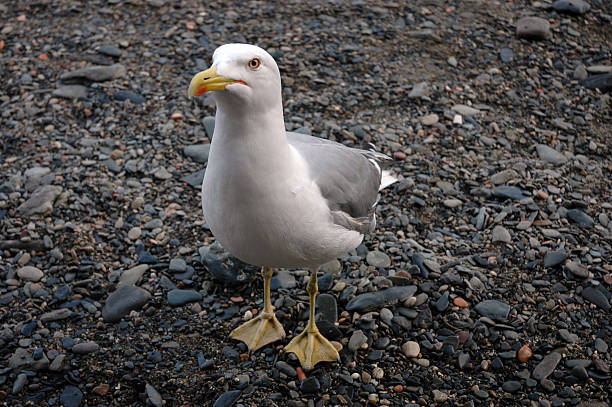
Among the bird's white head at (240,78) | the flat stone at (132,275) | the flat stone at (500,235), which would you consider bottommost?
the flat stone at (132,275)

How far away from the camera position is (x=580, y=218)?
530 centimetres

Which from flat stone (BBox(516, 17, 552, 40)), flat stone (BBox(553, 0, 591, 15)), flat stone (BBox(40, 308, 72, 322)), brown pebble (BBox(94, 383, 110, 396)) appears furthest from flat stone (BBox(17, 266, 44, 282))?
flat stone (BBox(553, 0, 591, 15))

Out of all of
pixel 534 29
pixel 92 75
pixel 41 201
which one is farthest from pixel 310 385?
pixel 534 29

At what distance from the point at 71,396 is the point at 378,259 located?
240cm

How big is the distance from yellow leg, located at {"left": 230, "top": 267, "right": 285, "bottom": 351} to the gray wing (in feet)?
2.58

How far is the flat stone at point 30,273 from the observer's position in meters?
4.61

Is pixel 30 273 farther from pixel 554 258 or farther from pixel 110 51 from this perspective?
pixel 554 258

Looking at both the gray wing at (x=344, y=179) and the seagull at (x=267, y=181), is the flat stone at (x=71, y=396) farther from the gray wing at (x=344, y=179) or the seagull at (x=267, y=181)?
the gray wing at (x=344, y=179)

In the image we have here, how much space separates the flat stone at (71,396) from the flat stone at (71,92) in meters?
3.59

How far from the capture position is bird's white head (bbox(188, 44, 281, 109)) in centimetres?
288

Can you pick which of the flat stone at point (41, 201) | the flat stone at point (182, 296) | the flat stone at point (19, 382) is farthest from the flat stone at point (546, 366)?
the flat stone at point (41, 201)

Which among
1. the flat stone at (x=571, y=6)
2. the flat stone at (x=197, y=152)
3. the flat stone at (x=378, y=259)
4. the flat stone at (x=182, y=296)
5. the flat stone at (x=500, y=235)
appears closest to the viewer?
the flat stone at (x=182, y=296)

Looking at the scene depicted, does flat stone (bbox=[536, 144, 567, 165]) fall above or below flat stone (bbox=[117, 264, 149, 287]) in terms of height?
above

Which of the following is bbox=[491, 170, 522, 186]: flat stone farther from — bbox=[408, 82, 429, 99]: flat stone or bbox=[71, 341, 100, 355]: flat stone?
bbox=[71, 341, 100, 355]: flat stone
